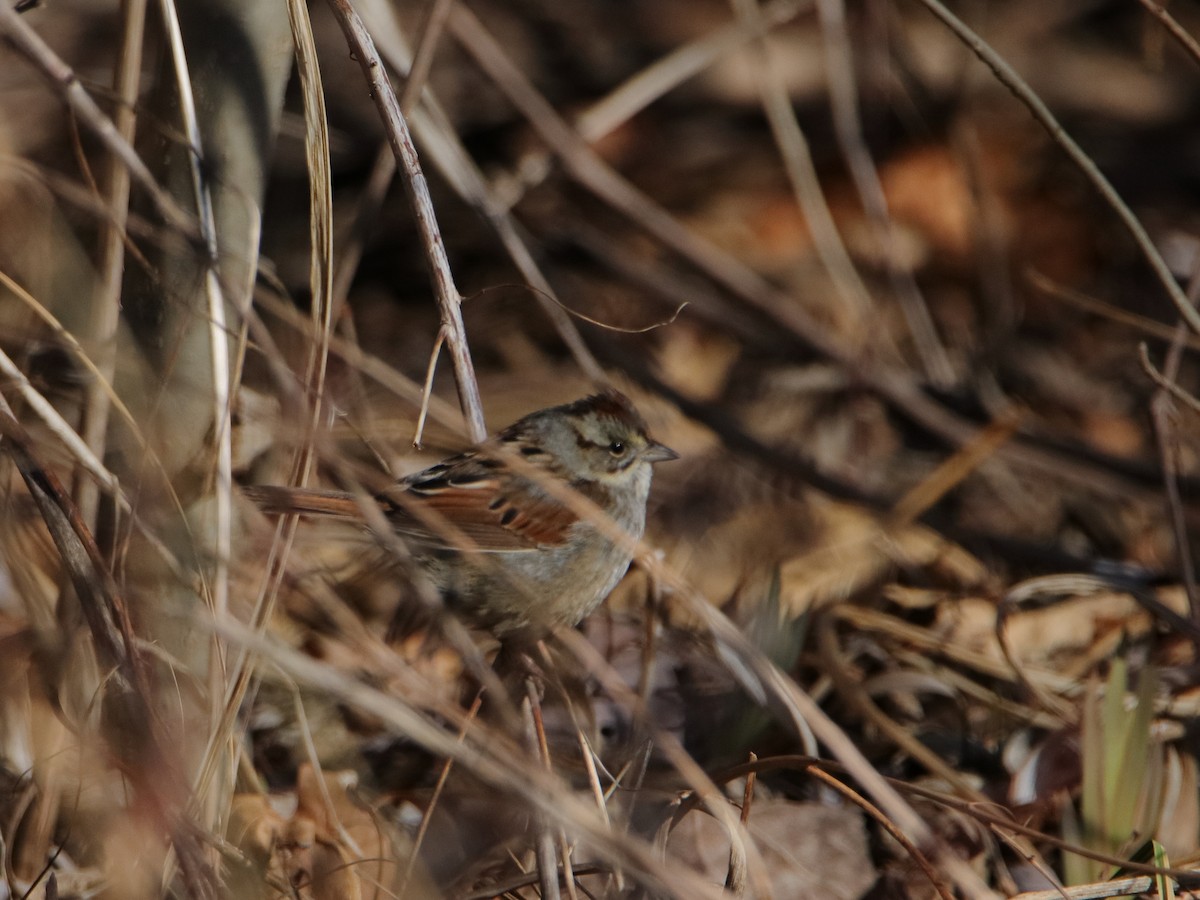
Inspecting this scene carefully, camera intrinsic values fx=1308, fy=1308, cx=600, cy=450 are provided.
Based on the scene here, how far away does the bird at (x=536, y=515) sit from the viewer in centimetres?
321

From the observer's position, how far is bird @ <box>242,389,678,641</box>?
3.21 meters

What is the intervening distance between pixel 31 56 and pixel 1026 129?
5.38 meters

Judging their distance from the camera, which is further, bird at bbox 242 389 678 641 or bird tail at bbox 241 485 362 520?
bird at bbox 242 389 678 641

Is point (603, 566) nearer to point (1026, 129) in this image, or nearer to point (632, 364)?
point (632, 364)

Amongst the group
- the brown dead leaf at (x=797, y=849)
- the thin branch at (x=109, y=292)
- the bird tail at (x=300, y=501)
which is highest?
the thin branch at (x=109, y=292)

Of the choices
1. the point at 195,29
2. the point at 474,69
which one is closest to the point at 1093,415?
the point at 474,69

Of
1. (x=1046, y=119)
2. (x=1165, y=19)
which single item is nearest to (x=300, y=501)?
(x=1046, y=119)

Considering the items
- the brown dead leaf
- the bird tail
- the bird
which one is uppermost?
the bird tail

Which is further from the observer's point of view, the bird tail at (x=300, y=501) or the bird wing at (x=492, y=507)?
the bird wing at (x=492, y=507)

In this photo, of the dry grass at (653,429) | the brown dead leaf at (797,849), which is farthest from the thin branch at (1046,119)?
the brown dead leaf at (797,849)

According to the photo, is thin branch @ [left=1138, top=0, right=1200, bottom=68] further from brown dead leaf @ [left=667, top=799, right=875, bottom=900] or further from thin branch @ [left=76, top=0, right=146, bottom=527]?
thin branch @ [left=76, top=0, right=146, bottom=527]

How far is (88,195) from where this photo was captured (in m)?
2.29

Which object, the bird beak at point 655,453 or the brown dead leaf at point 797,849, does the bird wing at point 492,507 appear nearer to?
the bird beak at point 655,453

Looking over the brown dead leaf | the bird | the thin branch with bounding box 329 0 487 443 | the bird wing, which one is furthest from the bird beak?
the thin branch with bounding box 329 0 487 443
